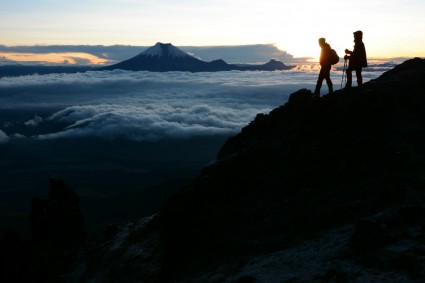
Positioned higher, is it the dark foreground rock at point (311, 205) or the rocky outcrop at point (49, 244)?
the dark foreground rock at point (311, 205)

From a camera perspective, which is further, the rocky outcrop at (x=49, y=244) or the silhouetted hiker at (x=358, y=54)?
the rocky outcrop at (x=49, y=244)

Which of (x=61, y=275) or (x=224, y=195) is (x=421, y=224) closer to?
(x=224, y=195)

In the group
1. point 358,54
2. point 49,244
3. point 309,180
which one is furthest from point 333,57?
point 49,244

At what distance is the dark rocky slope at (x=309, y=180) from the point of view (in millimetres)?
25625

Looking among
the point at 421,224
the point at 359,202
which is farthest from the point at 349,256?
the point at 359,202

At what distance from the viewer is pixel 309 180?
98.4 ft

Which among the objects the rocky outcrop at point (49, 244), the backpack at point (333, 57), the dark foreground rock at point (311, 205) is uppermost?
the backpack at point (333, 57)

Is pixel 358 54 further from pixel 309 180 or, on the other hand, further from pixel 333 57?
pixel 309 180

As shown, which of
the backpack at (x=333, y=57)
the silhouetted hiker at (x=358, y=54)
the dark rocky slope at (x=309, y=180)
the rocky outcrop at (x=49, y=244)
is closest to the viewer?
the dark rocky slope at (x=309, y=180)

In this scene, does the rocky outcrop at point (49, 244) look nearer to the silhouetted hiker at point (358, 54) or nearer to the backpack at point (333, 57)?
the backpack at point (333, 57)

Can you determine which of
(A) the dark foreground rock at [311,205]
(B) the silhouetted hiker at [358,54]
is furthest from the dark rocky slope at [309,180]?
(B) the silhouetted hiker at [358,54]

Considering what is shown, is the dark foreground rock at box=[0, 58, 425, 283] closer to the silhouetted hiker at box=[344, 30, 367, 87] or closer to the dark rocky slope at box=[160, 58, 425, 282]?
the dark rocky slope at box=[160, 58, 425, 282]

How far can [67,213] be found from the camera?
198 feet

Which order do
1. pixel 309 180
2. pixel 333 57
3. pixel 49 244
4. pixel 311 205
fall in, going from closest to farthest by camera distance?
1. pixel 311 205
2. pixel 309 180
3. pixel 333 57
4. pixel 49 244
